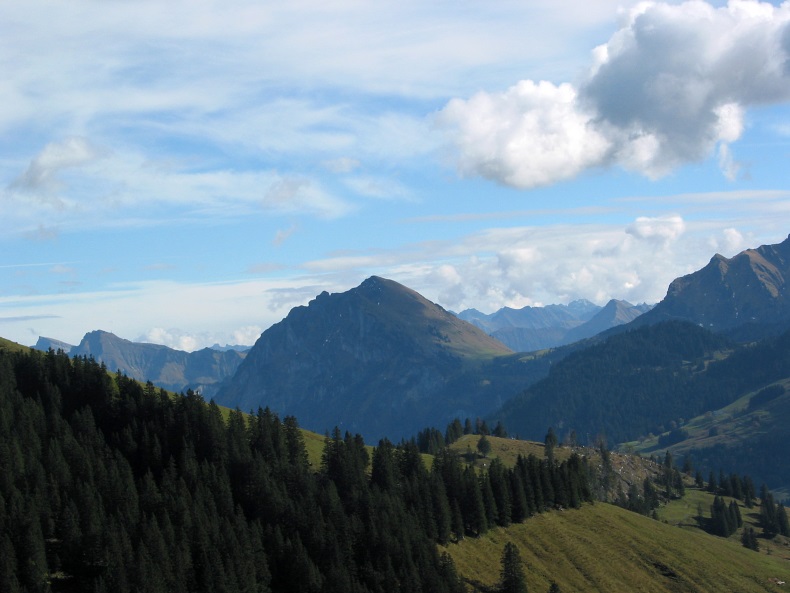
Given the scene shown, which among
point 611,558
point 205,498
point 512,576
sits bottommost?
point 611,558

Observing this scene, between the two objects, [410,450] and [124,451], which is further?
[410,450]

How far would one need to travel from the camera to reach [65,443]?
5743 inches

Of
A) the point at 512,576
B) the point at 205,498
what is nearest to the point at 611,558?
the point at 512,576

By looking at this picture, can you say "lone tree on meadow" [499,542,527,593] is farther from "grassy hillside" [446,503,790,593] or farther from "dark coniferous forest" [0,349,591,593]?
"dark coniferous forest" [0,349,591,593]

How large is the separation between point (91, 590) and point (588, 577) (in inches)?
3318

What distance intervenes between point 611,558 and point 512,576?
38140 millimetres

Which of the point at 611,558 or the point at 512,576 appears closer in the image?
the point at 512,576

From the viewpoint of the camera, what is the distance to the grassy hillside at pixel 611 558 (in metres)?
141

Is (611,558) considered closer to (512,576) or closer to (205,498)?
(512,576)

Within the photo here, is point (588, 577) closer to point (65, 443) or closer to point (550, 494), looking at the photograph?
point (550, 494)

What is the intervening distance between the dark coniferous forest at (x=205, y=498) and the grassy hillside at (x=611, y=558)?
529 centimetres

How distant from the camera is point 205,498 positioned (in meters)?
132

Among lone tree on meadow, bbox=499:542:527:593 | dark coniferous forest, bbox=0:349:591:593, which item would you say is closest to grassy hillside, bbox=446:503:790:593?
lone tree on meadow, bbox=499:542:527:593

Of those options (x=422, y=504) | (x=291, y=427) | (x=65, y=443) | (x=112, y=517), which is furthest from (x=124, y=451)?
(x=422, y=504)
